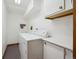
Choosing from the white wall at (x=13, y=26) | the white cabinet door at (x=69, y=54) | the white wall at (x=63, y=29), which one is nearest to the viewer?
the white cabinet door at (x=69, y=54)

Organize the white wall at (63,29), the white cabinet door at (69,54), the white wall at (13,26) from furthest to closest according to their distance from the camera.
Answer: the white wall at (13,26), the white wall at (63,29), the white cabinet door at (69,54)

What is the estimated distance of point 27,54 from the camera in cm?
132

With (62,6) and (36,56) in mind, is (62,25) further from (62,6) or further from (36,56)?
(36,56)

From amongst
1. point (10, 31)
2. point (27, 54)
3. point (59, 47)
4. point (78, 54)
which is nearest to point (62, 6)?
point (59, 47)

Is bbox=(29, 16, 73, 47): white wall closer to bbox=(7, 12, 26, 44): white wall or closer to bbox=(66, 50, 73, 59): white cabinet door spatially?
bbox=(66, 50, 73, 59): white cabinet door

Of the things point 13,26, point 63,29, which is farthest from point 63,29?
point 13,26

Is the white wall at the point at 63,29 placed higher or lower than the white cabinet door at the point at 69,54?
higher

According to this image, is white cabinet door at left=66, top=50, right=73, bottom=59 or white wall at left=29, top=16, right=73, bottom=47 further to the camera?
white wall at left=29, top=16, right=73, bottom=47

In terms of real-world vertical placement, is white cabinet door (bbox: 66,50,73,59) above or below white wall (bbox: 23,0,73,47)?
below

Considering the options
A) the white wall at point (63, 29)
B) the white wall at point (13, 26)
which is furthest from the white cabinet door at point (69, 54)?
the white wall at point (13, 26)

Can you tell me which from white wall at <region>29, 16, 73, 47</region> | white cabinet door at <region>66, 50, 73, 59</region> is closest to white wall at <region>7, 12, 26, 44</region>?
white wall at <region>29, 16, 73, 47</region>

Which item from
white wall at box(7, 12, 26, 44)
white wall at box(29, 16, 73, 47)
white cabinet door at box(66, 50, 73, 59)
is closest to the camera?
white cabinet door at box(66, 50, 73, 59)

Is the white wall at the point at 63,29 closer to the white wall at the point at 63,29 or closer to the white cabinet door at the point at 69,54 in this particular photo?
the white wall at the point at 63,29

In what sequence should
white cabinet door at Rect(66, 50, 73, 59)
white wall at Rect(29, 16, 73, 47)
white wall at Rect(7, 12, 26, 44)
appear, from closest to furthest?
white cabinet door at Rect(66, 50, 73, 59) < white wall at Rect(29, 16, 73, 47) < white wall at Rect(7, 12, 26, 44)
